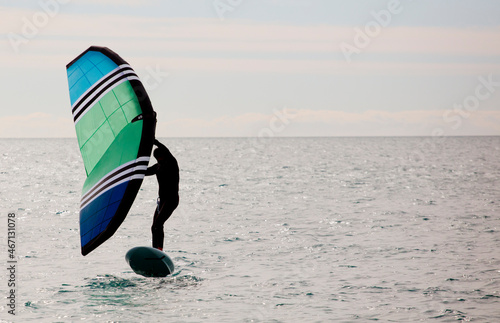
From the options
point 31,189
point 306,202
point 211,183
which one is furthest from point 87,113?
point 211,183

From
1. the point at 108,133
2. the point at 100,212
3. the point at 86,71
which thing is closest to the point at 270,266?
the point at 100,212

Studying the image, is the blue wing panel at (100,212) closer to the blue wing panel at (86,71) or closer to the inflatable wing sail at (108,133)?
the inflatable wing sail at (108,133)

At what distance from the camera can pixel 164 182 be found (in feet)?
49.9

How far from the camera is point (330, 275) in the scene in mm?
16406

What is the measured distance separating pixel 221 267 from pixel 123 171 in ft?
14.4

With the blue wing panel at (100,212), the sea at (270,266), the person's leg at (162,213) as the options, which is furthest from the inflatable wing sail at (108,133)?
the sea at (270,266)

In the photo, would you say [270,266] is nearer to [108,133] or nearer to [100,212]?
[100,212]

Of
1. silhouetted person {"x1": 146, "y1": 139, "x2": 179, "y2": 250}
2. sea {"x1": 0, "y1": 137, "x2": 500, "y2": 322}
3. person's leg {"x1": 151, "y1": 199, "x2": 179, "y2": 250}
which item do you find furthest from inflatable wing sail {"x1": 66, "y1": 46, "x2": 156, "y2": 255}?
sea {"x1": 0, "y1": 137, "x2": 500, "y2": 322}

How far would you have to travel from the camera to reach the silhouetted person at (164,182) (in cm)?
1498

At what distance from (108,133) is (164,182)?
1.68 metres

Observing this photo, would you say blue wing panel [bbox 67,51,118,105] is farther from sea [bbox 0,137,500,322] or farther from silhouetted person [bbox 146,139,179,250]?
sea [bbox 0,137,500,322]

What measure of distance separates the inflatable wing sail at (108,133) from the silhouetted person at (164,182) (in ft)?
2.09

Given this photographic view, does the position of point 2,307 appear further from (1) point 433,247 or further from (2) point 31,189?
(2) point 31,189

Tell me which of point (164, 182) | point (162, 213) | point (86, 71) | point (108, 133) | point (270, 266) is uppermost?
point (86, 71)
